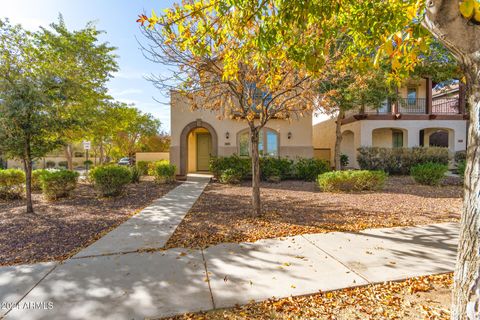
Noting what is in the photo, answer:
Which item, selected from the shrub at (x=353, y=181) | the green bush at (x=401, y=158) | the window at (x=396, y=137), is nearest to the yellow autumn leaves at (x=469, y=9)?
the shrub at (x=353, y=181)

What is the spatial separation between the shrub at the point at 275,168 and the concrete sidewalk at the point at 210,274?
776 cm

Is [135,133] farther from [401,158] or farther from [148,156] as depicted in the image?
[401,158]

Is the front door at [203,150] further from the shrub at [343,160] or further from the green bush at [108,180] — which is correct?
the shrub at [343,160]

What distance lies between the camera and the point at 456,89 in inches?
679

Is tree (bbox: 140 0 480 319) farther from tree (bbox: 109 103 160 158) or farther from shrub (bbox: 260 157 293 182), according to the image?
tree (bbox: 109 103 160 158)

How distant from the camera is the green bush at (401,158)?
45.6 ft

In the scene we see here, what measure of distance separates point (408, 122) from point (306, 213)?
47.8 ft

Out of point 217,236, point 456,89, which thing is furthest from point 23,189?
point 456,89

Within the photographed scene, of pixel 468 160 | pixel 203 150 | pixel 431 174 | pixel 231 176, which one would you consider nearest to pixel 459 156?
pixel 431 174

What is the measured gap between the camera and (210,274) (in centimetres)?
305

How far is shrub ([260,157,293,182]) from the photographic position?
11.9 metres

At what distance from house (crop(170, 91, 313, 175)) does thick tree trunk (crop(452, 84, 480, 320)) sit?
11.5 meters

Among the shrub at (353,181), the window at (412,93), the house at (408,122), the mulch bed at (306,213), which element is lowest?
the mulch bed at (306,213)

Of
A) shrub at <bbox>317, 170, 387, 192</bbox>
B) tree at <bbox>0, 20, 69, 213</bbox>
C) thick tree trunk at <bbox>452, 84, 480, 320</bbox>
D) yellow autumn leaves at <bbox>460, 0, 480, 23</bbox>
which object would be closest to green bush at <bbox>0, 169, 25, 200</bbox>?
tree at <bbox>0, 20, 69, 213</bbox>
